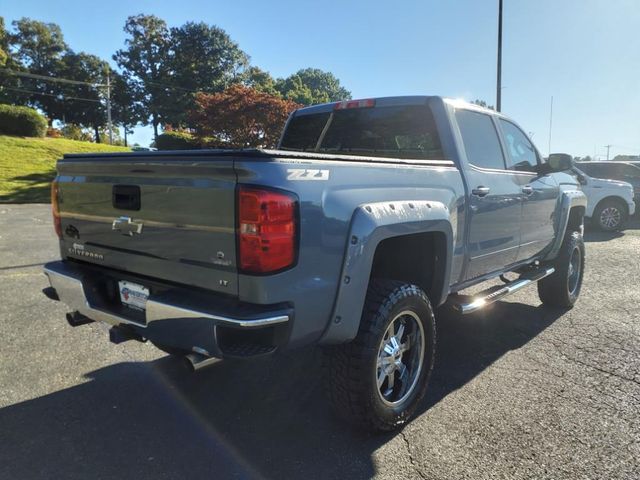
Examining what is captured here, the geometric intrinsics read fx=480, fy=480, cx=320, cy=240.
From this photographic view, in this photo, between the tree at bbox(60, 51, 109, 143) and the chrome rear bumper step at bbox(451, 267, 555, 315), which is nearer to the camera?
the chrome rear bumper step at bbox(451, 267, 555, 315)

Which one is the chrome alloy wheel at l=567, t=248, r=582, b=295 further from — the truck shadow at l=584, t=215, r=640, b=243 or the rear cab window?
the truck shadow at l=584, t=215, r=640, b=243

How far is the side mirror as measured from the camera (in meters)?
4.69

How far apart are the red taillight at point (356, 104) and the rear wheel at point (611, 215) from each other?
10.5m

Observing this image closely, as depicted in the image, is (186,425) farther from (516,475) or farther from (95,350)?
(516,475)

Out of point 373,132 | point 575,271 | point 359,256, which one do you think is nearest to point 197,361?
point 359,256

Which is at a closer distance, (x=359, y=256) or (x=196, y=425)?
(x=359, y=256)

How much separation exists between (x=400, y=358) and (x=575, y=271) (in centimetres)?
374

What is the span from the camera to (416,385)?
303 cm

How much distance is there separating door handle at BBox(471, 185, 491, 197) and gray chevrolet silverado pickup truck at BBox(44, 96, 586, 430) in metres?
0.01

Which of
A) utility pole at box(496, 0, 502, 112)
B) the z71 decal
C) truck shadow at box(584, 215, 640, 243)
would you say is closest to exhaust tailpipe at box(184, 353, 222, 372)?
the z71 decal

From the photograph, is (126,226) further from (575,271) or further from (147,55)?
(147,55)

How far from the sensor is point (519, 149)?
15.5 feet

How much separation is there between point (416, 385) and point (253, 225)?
163cm

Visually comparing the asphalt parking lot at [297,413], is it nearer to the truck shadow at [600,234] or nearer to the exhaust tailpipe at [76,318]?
the exhaust tailpipe at [76,318]
